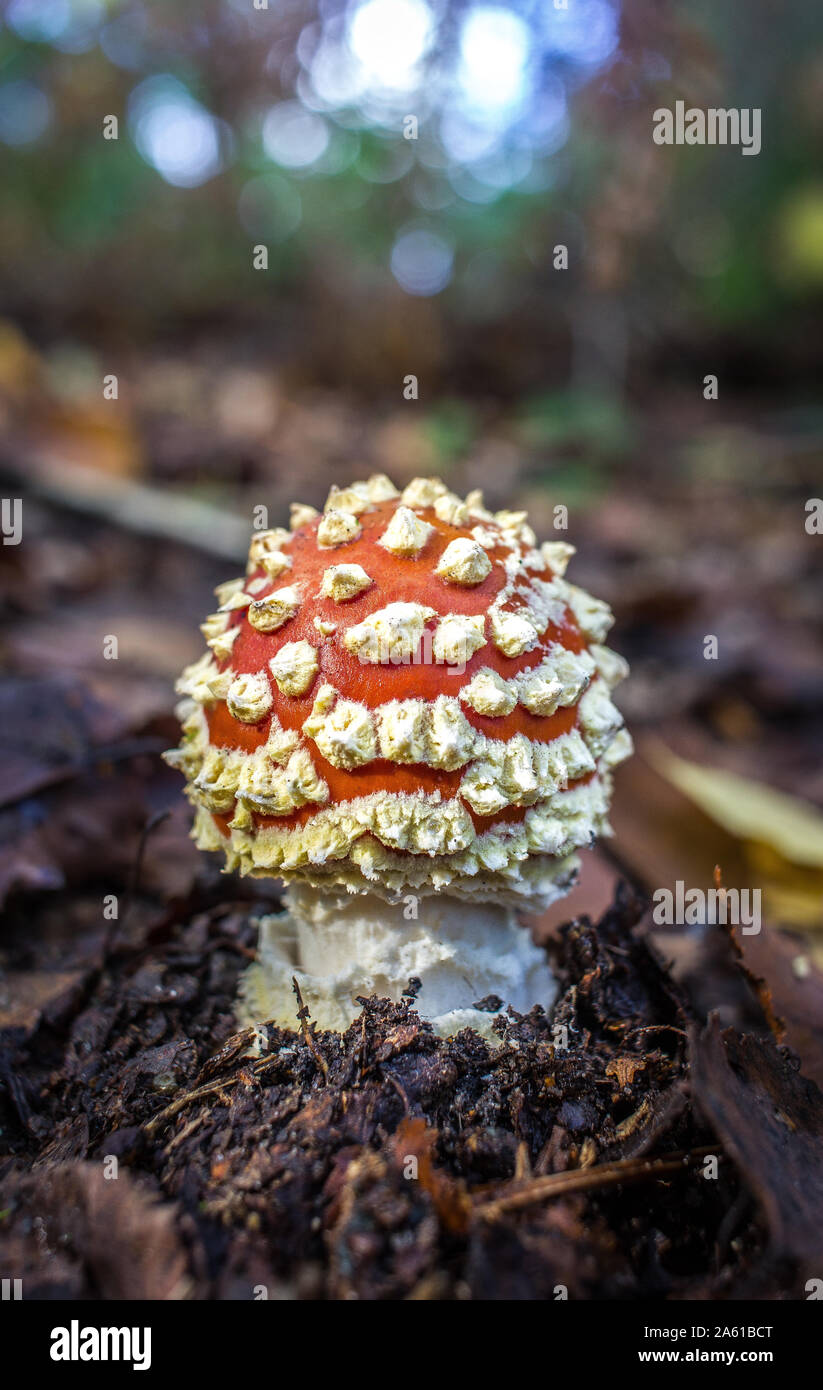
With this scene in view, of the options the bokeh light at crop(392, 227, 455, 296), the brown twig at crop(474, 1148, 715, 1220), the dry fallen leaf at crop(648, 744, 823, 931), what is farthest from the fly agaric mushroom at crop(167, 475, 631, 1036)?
the bokeh light at crop(392, 227, 455, 296)

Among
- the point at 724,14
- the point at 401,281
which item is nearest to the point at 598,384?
the point at 401,281

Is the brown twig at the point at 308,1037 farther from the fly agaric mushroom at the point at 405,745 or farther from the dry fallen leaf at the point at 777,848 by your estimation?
the dry fallen leaf at the point at 777,848

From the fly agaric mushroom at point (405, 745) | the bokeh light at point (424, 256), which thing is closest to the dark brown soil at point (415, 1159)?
the fly agaric mushroom at point (405, 745)

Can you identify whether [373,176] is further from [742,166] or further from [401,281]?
[742,166]

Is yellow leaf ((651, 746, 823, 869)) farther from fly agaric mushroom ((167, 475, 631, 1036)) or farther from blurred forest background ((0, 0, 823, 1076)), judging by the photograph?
fly agaric mushroom ((167, 475, 631, 1036))

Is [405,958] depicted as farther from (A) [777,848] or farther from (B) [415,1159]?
(A) [777,848]

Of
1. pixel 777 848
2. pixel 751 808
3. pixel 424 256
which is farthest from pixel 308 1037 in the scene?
pixel 424 256

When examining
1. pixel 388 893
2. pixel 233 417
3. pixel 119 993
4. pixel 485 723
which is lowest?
pixel 119 993

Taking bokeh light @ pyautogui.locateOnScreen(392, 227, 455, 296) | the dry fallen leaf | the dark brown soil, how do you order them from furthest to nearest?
bokeh light @ pyautogui.locateOnScreen(392, 227, 455, 296) < the dry fallen leaf < the dark brown soil
